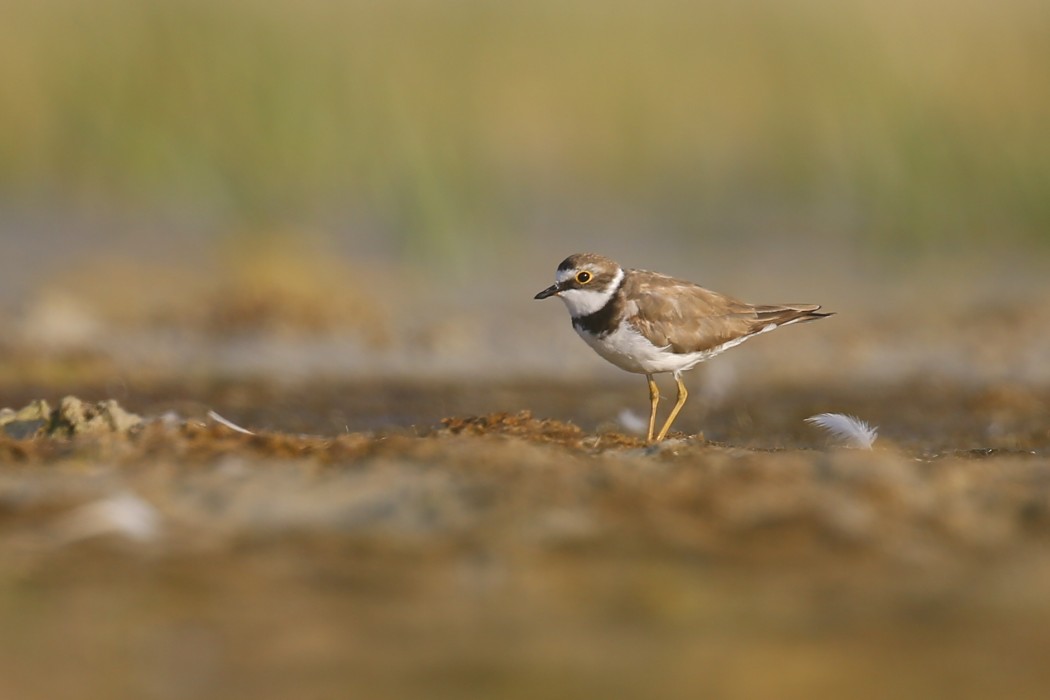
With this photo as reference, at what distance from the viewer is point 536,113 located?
19.9m

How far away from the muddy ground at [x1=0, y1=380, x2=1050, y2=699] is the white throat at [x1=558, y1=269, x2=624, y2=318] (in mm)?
1703

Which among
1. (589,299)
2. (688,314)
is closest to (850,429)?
(688,314)

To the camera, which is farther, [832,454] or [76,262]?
[76,262]

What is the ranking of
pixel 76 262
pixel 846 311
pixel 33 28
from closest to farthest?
pixel 846 311 → pixel 76 262 → pixel 33 28

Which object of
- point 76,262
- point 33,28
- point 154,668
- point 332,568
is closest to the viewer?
point 154,668

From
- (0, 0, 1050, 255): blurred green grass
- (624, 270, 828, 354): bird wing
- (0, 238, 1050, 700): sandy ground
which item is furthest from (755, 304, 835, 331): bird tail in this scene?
(0, 0, 1050, 255): blurred green grass

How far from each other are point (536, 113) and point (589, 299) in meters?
12.0

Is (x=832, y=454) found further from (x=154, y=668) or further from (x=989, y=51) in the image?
(x=989, y=51)

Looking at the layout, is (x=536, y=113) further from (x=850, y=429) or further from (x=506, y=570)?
(x=506, y=570)

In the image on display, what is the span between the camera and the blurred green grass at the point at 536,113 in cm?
1527

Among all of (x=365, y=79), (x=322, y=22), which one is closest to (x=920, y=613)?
(x=365, y=79)

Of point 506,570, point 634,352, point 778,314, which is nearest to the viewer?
point 506,570

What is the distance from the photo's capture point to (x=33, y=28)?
18.0m

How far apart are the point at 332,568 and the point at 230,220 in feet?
34.9
